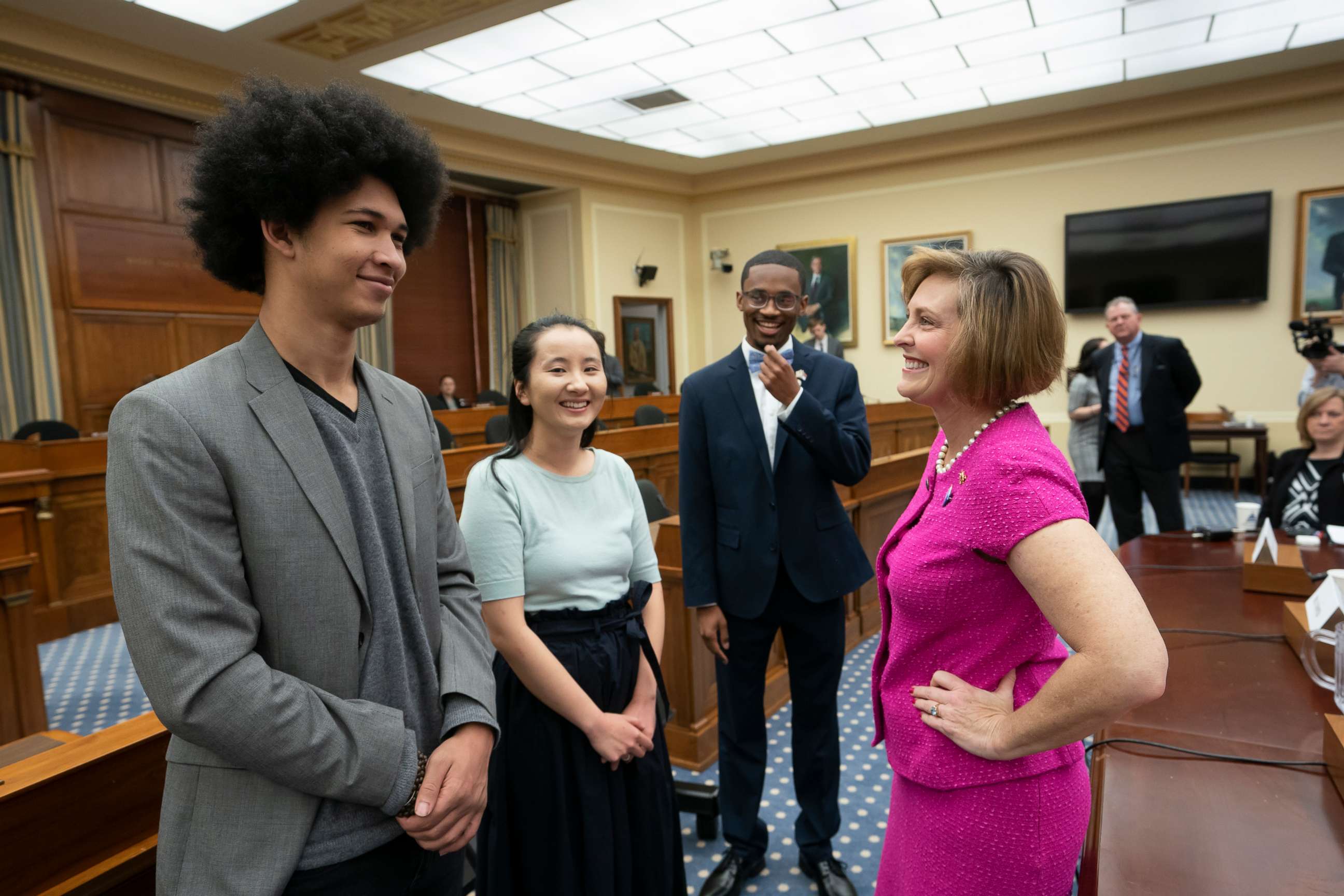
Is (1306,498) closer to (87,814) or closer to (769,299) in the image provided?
(769,299)

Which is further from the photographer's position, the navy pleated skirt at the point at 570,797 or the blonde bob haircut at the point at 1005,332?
the navy pleated skirt at the point at 570,797

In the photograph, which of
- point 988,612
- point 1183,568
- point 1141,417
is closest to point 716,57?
point 1141,417

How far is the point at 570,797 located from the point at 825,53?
21.4 ft

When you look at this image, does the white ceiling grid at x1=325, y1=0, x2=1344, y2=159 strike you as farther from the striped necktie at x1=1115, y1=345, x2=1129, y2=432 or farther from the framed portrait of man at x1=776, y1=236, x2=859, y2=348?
the striped necktie at x1=1115, y1=345, x2=1129, y2=432

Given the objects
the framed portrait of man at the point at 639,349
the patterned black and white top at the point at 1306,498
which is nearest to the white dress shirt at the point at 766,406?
the patterned black and white top at the point at 1306,498

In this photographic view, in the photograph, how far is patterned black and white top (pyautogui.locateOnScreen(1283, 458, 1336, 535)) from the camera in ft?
10.1

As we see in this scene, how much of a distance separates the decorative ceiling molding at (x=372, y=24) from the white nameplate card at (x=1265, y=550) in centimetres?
537

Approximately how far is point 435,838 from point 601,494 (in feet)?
2.59

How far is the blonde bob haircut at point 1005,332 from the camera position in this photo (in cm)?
105

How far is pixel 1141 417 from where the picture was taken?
13.6 ft

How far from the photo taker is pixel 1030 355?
3.47 feet

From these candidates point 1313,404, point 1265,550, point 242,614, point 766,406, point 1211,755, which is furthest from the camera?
point 1313,404

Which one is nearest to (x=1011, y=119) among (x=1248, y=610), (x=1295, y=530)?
(x=1295, y=530)

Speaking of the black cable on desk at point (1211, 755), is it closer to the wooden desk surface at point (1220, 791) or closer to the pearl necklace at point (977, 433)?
the wooden desk surface at point (1220, 791)
